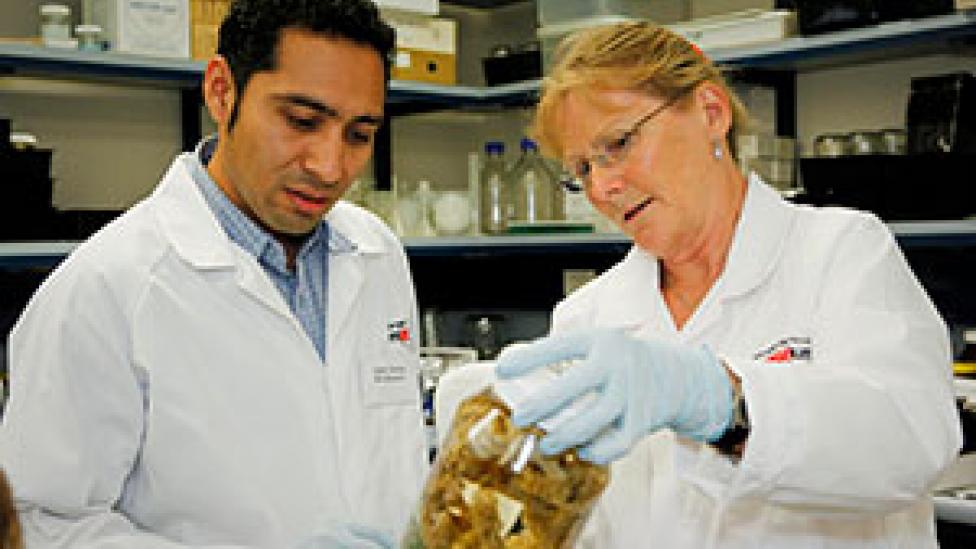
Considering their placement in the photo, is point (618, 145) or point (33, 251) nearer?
point (618, 145)

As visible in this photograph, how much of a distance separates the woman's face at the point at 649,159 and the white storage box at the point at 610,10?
1.71m

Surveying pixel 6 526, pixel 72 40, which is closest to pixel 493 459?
pixel 6 526

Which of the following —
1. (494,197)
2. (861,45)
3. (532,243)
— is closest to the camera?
(861,45)

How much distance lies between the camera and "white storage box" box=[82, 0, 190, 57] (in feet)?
9.45

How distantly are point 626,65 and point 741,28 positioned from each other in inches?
61.2

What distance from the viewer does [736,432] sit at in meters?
1.18

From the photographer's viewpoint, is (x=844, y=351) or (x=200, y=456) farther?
(x=200, y=456)

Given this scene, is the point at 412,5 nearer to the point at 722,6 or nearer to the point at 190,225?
the point at 722,6

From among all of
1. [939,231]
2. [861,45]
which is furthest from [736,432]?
[861,45]

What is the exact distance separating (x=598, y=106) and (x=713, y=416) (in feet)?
1.82

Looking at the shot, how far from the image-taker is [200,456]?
1.52 m

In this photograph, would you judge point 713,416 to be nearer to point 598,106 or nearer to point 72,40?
point 598,106

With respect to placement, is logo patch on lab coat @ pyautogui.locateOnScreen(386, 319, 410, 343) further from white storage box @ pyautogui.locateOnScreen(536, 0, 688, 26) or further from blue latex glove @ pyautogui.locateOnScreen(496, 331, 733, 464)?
white storage box @ pyautogui.locateOnScreen(536, 0, 688, 26)

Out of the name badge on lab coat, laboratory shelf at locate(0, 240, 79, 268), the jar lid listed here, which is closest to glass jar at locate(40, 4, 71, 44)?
the jar lid
